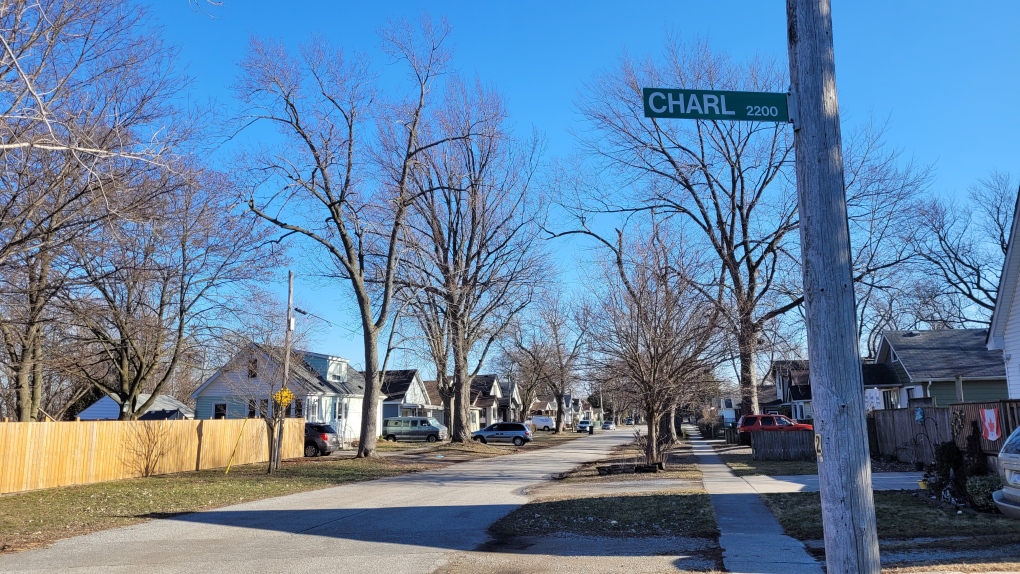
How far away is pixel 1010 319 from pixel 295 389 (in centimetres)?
3540

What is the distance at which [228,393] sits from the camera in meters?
46.8

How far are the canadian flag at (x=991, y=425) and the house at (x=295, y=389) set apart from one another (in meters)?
27.2

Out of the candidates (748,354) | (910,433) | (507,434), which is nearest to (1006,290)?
(910,433)

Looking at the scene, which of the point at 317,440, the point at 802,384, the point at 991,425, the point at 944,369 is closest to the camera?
the point at 991,425

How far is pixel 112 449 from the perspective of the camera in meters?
22.4

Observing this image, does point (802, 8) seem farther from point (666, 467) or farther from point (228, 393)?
point (228, 393)

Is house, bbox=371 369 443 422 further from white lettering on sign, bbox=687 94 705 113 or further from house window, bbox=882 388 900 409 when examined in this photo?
white lettering on sign, bbox=687 94 705 113

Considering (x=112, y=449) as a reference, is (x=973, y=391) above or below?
above

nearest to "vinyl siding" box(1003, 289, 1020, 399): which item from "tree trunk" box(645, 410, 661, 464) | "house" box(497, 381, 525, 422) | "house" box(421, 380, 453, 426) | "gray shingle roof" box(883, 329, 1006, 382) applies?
"tree trunk" box(645, 410, 661, 464)

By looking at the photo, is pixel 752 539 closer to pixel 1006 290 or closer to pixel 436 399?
pixel 1006 290

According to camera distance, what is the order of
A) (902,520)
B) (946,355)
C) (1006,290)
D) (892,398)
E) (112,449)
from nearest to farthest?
1. (902,520)
2. (1006,290)
3. (112,449)
4. (946,355)
5. (892,398)

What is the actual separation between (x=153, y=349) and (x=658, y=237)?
20.9 m

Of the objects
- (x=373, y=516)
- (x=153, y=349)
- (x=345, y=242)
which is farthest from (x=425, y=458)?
(x=373, y=516)

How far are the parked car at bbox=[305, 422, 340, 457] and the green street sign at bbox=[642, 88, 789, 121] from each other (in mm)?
31466
